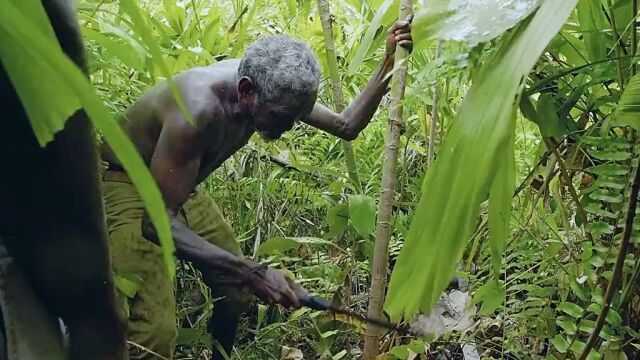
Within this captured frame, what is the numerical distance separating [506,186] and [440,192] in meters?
0.15

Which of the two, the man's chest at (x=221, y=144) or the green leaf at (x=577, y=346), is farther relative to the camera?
the man's chest at (x=221, y=144)

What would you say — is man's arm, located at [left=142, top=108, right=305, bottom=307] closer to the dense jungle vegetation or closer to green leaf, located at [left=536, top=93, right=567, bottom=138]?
the dense jungle vegetation

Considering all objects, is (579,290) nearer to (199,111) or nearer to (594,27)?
(594,27)

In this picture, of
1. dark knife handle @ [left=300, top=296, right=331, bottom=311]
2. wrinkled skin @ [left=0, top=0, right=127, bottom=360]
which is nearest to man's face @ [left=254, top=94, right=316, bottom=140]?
dark knife handle @ [left=300, top=296, right=331, bottom=311]

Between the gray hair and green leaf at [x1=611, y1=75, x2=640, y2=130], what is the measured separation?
1.12 metres

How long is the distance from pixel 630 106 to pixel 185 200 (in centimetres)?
126

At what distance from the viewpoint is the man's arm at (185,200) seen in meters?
1.88

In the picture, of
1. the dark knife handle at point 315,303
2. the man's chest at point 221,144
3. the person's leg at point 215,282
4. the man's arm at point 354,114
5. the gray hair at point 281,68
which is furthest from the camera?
the person's leg at point 215,282

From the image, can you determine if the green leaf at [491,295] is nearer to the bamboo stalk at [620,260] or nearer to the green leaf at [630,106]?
the bamboo stalk at [620,260]

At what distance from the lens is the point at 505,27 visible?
51 centimetres

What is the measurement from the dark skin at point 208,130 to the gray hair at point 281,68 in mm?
25

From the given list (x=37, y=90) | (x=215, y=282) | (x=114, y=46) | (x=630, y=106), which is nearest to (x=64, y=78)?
(x=37, y=90)

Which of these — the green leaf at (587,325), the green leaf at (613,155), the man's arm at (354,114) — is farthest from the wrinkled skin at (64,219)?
the man's arm at (354,114)

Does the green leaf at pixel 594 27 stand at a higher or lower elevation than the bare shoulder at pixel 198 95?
higher
